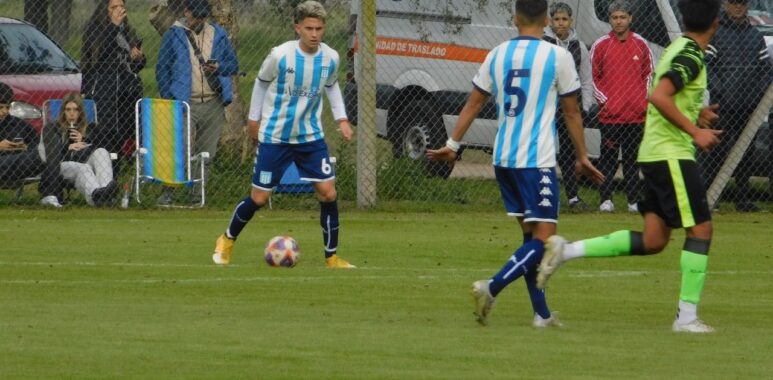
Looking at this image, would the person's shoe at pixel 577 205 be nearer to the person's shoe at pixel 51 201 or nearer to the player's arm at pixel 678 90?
the person's shoe at pixel 51 201

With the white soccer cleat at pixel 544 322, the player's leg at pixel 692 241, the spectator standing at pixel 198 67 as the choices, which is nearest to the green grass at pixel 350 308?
the white soccer cleat at pixel 544 322

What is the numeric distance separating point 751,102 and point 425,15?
405 cm

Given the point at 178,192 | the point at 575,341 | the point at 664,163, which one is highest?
the point at 664,163

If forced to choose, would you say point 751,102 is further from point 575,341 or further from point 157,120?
point 575,341

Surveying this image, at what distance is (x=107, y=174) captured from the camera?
683 inches

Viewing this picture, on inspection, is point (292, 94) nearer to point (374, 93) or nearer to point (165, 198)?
point (374, 93)

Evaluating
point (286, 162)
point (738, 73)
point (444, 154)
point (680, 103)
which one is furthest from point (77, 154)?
point (680, 103)

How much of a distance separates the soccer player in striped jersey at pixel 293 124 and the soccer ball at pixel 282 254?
267 mm

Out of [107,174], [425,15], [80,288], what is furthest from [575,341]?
[425,15]

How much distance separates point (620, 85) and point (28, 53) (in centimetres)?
702

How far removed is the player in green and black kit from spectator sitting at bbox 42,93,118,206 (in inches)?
360

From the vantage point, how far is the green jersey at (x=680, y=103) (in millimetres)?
8883

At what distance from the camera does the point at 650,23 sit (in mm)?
18625

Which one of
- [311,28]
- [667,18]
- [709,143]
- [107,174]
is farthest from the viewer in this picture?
[667,18]
